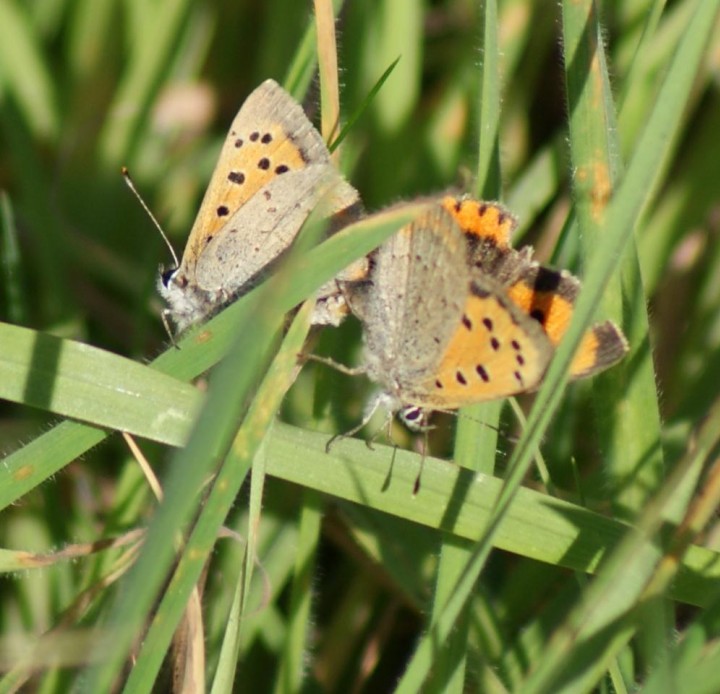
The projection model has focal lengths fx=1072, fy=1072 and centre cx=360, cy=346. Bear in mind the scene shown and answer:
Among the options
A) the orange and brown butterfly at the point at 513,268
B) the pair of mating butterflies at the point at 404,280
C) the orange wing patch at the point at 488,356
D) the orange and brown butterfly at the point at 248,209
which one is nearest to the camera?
the orange wing patch at the point at 488,356

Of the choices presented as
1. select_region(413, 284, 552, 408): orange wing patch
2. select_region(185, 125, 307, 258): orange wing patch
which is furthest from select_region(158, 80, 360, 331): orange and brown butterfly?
select_region(413, 284, 552, 408): orange wing patch

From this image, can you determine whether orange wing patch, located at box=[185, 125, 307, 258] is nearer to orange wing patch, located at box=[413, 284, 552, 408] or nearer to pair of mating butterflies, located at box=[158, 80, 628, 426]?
pair of mating butterflies, located at box=[158, 80, 628, 426]

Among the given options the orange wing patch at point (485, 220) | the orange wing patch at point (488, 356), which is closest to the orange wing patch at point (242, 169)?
the orange wing patch at point (485, 220)

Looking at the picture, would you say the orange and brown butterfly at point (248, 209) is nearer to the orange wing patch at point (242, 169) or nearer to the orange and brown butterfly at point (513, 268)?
the orange wing patch at point (242, 169)

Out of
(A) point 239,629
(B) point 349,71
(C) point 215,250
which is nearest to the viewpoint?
(A) point 239,629

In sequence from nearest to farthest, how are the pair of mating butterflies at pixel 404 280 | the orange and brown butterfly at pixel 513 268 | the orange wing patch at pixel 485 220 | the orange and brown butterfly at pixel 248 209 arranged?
the pair of mating butterflies at pixel 404 280 < the orange and brown butterfly at pixel 513 268 < the orange wing patch at pixel 485 220 < the orange and brown butterfly at pixel 248 209

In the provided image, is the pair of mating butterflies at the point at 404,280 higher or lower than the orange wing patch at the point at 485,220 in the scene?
lower

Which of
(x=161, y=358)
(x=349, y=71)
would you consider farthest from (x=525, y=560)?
(x=349, y=71)

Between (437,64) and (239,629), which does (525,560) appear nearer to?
(239,629)
